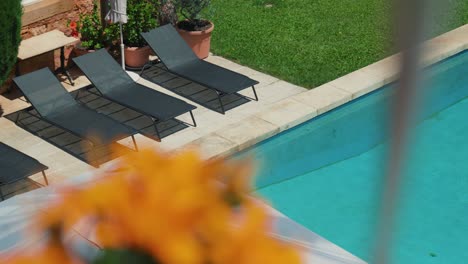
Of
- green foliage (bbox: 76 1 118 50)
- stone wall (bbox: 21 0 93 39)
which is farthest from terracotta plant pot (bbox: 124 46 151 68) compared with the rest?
stone wall (bbox: 21 0 93 39)

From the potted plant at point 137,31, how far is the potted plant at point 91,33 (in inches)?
6.8

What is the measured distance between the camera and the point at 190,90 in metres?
8.99

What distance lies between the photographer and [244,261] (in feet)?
2.76

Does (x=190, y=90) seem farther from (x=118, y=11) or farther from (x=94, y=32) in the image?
(x=94, y=32)

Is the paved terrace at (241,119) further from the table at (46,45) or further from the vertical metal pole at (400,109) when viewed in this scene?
the vertical metal pole at (400,109)

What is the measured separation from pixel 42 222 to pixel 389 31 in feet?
1.29

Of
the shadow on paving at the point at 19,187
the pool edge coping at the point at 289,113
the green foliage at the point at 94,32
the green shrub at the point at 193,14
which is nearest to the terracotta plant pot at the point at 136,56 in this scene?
the green foliage at the point at 94,32

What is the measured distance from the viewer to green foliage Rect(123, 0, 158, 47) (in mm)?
9539

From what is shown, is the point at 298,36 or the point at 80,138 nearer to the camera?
the point at 80,138

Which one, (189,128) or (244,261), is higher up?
(244,261)

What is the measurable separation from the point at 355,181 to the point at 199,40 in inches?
100

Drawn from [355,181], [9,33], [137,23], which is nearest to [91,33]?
[137,23]

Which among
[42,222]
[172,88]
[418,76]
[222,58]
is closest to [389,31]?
[418,76]

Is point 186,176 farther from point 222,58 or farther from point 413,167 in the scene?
point 222,58
